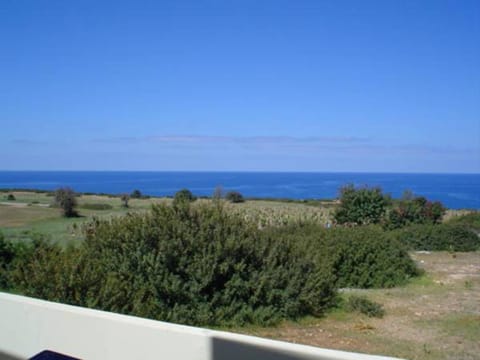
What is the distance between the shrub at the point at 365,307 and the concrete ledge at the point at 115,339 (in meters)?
5.95

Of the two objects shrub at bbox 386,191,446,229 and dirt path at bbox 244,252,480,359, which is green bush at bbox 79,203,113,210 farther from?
dirt path at bbox 244,252,480,359

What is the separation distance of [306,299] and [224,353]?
17.1 ft

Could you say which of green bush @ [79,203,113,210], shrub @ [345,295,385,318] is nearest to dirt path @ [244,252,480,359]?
shrub @ [345,295,385,318]

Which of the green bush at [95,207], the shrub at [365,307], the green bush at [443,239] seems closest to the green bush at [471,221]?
the green bush at [443,239]

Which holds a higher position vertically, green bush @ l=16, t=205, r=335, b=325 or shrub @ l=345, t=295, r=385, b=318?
green bush @ l=16, t=205, r=335, b=325

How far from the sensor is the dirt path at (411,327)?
6.95m

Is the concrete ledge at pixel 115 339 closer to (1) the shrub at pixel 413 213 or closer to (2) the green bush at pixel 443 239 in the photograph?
(2) the green bush at pixel 443 239

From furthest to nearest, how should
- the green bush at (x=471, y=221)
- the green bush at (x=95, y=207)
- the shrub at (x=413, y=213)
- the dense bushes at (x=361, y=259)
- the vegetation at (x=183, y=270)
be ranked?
1. the green bush at (x=95, y=207)
2. the shrub at (x=413, y=213)
3. the green bush at (x=471, y=221)
4. the dense bushes at (x=361, y=259)
5. the vegetation at (x=183, y=270)

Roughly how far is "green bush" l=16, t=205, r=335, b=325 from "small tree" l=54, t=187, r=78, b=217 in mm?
26657

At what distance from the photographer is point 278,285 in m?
8.85

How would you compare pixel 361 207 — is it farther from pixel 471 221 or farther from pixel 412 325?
pixel 412 325

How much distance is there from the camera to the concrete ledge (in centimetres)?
374

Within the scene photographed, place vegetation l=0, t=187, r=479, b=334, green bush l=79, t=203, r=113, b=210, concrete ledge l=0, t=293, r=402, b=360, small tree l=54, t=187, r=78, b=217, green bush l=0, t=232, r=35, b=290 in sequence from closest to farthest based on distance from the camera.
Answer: concrete ledge l=0, t=293, r=402, b=360
vegetation l=0, t=187, r=479, b=334
green bush l=0, t=232, r=35, b=290
small tree l=54, t=187, r=78, b=217
green bush l=79, t=203, r=113, b=210

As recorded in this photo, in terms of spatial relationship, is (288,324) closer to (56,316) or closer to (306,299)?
(306,299)
